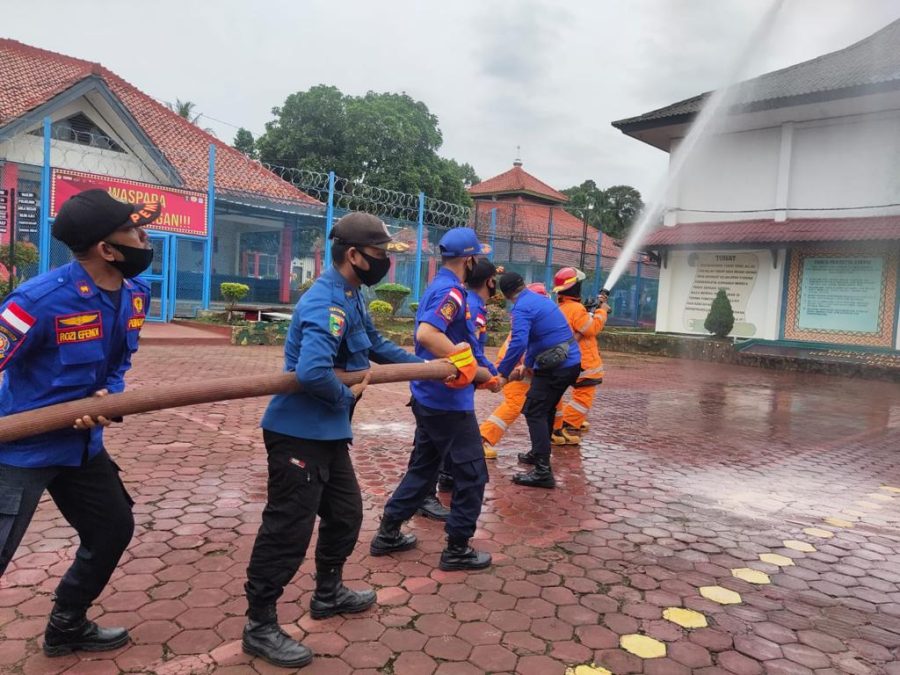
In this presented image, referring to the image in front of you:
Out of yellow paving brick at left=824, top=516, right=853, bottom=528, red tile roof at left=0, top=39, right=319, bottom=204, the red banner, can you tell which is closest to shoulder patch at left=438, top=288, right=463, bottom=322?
yellow paving brick at left=824, top=516, right=853, bottom=528

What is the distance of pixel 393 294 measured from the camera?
17.7m

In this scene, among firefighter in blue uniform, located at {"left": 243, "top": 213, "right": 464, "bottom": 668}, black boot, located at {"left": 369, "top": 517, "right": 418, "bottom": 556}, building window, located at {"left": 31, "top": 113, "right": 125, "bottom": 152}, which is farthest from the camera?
building window, located at {"left": 31, "top": 113, "right": 125, "bottom": 152}

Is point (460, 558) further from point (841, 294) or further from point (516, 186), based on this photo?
point (516, 186)

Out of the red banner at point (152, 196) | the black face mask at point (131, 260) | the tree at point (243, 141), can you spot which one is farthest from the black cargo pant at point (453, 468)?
the tree at point (243, 141)

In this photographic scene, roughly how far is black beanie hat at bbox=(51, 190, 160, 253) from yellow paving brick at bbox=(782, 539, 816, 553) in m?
4.04

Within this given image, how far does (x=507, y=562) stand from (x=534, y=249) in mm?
23281

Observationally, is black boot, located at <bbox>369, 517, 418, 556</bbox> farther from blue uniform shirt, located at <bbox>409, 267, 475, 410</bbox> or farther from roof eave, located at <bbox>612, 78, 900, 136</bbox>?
roof eave, located at <bbox>612, 78, 900, 136</bbox>

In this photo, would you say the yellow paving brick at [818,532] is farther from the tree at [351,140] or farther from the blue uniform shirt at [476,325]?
the tree at [351,140]

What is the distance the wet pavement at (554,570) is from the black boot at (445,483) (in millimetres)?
331

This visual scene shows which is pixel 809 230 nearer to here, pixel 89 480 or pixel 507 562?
pixel 507 562

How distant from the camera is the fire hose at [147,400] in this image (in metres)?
2.15

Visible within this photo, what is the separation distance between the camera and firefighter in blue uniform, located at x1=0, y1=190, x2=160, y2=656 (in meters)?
2.26

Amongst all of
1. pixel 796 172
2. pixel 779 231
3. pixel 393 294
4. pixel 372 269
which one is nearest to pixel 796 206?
pixel 796 172

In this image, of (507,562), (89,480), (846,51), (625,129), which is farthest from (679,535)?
(846,51)
